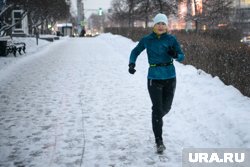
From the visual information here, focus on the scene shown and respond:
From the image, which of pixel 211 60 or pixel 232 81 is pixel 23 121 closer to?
pixel 232 81

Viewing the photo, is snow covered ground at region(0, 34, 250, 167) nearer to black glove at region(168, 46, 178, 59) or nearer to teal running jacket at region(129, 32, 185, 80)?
teal running jacket at region(129, 32, 185, 80)

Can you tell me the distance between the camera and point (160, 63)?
5.79m

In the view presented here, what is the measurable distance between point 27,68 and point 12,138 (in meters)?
10.8

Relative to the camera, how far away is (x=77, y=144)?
6.30 m

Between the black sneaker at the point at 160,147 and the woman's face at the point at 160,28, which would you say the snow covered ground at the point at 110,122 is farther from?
the woman's face at the point at 160,28

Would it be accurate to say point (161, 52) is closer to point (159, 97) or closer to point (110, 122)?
point (159, 97)

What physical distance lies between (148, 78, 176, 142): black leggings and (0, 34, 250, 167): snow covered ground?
456mm

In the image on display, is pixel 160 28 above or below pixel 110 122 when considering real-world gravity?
above

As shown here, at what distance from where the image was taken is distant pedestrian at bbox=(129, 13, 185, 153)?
5723mm

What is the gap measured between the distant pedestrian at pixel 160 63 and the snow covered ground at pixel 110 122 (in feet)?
2.11

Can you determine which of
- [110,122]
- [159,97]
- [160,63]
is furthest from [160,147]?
[110,122]

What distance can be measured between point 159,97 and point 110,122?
2170 mm

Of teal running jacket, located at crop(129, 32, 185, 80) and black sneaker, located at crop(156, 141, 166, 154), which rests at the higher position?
teal running jacket, located at crop(129, 32, 185, 80)

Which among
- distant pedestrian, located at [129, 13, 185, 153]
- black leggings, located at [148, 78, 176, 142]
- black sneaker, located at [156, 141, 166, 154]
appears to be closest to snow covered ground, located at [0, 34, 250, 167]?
black sneaker, located at [156, 141, 166, 154]
